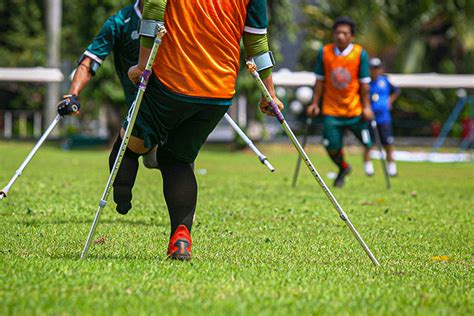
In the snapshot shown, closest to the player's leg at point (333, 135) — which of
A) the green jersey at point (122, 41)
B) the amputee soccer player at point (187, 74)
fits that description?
the green jersey at point (122, 41)

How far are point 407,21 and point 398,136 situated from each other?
13.7ft

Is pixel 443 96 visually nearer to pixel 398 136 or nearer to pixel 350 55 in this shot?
pixel 398 136

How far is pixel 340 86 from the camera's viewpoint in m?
12.6

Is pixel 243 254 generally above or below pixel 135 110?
below

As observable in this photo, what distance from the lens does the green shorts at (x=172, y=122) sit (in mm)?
5438

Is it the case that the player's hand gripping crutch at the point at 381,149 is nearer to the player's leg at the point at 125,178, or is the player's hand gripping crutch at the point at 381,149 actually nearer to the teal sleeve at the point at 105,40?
the teal sleeve at the point at 105,40

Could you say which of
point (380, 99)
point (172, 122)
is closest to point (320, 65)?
point (380, 99)

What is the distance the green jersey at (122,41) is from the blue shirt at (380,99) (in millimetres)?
9417

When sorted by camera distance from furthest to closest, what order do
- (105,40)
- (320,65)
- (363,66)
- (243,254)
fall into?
(320,65), (363,66), (105,40), (243,254)

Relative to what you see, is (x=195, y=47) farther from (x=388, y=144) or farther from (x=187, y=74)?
(x=388, y=144)

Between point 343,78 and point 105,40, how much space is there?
18.6ft

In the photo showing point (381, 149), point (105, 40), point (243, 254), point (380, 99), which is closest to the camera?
point (243, 254)

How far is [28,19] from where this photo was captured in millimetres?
41719

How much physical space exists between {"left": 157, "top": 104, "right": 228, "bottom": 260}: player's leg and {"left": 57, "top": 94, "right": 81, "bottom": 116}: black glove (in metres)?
1.07
